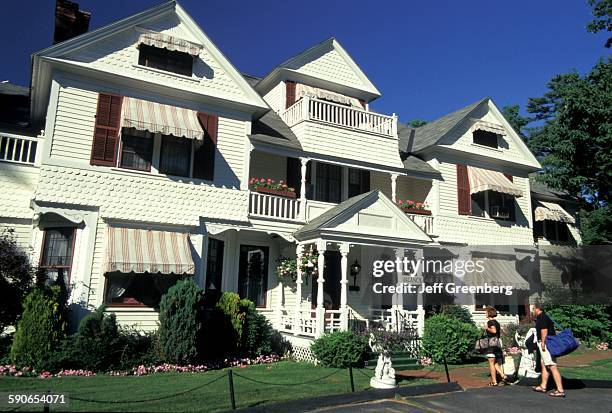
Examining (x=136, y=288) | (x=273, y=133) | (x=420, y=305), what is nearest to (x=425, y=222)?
(x=420, y=305)

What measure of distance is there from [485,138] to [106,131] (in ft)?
58.0

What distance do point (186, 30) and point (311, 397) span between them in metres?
13.0

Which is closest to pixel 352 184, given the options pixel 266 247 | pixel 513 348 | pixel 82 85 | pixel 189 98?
pixel 266 247

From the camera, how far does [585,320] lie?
21.8m

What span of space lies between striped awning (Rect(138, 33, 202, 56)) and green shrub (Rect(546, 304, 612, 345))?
19.3m

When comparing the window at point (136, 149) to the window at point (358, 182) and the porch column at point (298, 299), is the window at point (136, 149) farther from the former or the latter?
the window at point (358, 182)

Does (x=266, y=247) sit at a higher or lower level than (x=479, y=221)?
lower

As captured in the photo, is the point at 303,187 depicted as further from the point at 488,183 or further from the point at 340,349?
the point at 488,183

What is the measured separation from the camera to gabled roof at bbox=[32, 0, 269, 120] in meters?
14.1

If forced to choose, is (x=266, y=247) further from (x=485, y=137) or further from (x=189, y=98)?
(x=485, y=137)

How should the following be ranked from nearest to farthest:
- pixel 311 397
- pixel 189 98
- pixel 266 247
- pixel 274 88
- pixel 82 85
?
pixel 311 397 → pixel 82 85 → pixel 189 98 → pixel 266 247 → pixel 274 88

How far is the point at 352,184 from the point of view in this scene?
2058 cm

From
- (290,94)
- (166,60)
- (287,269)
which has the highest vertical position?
(290,94)

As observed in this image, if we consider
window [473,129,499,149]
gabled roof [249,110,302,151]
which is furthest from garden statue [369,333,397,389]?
window [473,129,499,149]
